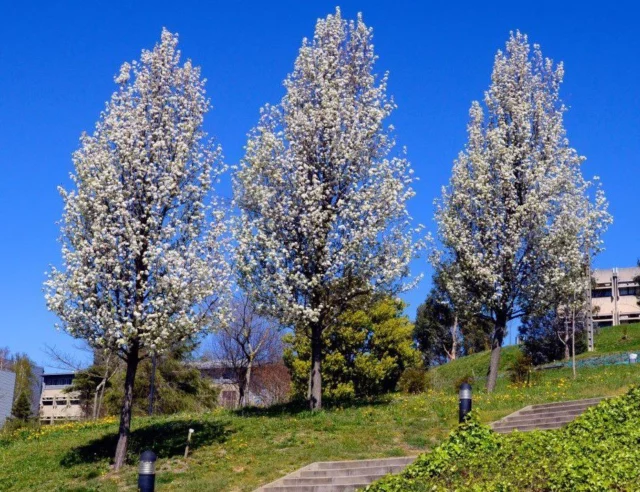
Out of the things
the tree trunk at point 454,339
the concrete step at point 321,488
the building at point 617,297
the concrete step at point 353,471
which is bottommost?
the concrete step at point 321,488

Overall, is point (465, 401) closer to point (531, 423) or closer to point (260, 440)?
point (531, 423)

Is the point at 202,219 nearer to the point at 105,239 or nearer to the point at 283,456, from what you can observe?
the point at 105,239

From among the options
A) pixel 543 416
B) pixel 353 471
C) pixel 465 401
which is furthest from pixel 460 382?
pixel 353 471

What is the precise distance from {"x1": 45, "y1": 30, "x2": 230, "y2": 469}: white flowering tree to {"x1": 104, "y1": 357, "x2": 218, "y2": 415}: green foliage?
22595mm

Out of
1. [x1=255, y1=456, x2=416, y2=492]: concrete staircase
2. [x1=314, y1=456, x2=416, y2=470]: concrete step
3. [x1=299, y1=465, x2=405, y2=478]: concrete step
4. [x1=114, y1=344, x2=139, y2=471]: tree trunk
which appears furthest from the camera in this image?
[x1=114, y1=344, x2=139, y2=471]: tree trunk

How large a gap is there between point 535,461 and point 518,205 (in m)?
16.4

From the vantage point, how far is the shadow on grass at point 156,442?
62.1ft

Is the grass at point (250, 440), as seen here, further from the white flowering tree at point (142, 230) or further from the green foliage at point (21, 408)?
the green foliage at point (21, 408)

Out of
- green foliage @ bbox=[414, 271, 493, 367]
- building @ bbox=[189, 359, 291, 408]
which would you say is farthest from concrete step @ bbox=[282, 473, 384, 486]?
green foliage @ bbox=[414, 271, 493, 367]

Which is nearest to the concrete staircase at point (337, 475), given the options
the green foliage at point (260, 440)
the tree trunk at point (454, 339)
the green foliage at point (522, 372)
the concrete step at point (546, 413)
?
the green foliage at point (260, 440)

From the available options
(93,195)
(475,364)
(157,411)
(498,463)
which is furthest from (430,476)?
(475,364)

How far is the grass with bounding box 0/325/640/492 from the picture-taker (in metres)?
16.8

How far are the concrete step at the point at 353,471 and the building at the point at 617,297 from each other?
62.9m

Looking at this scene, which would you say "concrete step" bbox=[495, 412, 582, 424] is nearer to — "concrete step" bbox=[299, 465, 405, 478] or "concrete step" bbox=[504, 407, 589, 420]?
"concrete step" bbox=[504, 407, 589, 420]
